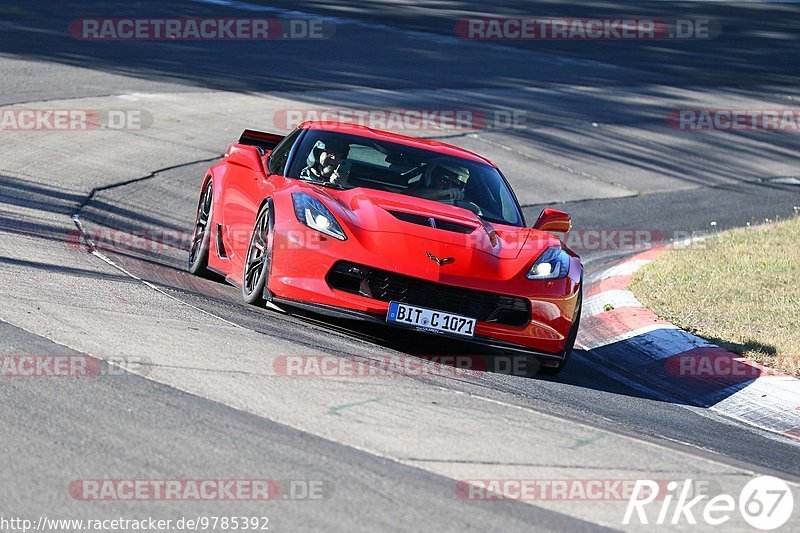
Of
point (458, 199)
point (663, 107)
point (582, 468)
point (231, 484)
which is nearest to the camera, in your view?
point (231, 484)

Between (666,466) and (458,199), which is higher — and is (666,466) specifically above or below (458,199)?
below

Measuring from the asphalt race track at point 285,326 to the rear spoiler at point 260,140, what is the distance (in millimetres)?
1158

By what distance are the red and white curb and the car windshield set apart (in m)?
1.39

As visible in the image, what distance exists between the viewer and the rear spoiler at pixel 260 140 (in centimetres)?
1003

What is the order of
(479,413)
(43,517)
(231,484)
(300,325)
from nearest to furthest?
(43,517) < (231,484) < (479,413) < (300,325)

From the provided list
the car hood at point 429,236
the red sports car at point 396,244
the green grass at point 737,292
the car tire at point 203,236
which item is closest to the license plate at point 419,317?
the red sports car at point 396,244

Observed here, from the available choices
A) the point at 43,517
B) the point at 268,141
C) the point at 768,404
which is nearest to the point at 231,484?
the point at 43,517

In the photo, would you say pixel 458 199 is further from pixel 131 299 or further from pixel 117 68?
pixel 117 68

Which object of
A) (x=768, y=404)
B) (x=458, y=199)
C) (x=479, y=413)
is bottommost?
(x=768, y=404)

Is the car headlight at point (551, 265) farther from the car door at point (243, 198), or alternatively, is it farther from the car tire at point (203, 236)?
the car tire at point (203, 236)

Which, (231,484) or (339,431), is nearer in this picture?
(231,484)

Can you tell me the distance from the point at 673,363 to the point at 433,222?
2229mm

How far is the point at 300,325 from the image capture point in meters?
7.64

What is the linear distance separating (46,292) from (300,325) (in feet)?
5.11
